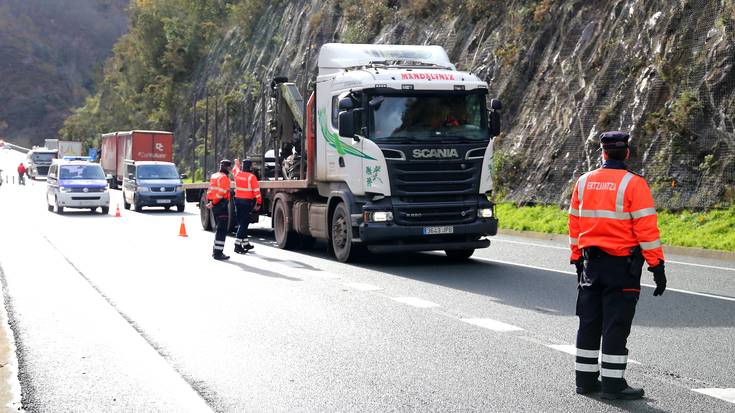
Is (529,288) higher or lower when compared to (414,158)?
lower

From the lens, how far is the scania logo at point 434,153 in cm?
1521

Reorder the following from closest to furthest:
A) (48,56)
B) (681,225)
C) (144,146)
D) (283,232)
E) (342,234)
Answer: (342,234), (283,232), (681,225), (144,146), (48,56)

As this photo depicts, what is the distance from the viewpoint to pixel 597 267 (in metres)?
6.62

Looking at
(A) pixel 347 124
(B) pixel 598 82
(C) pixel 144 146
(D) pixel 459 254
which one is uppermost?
(B) pixel 598 82

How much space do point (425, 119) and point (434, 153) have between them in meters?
0.59

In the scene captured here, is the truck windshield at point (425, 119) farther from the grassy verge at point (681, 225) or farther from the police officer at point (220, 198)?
the grassy verge at point (681, 225)

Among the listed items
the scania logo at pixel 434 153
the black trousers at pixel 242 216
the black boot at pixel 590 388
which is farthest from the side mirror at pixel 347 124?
the black boot at pixel 590 388

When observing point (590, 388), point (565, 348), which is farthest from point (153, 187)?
point (590, 388)

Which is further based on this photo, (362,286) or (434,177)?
(434,177)

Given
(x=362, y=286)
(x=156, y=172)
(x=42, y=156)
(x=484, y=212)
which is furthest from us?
(x=42, y=156)

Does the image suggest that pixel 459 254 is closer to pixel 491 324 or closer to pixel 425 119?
pixel 425 119

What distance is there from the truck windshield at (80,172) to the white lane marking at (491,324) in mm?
26982

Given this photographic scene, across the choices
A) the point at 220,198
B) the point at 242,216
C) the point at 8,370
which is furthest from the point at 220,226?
the point at 8,370

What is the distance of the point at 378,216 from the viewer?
15211mm
